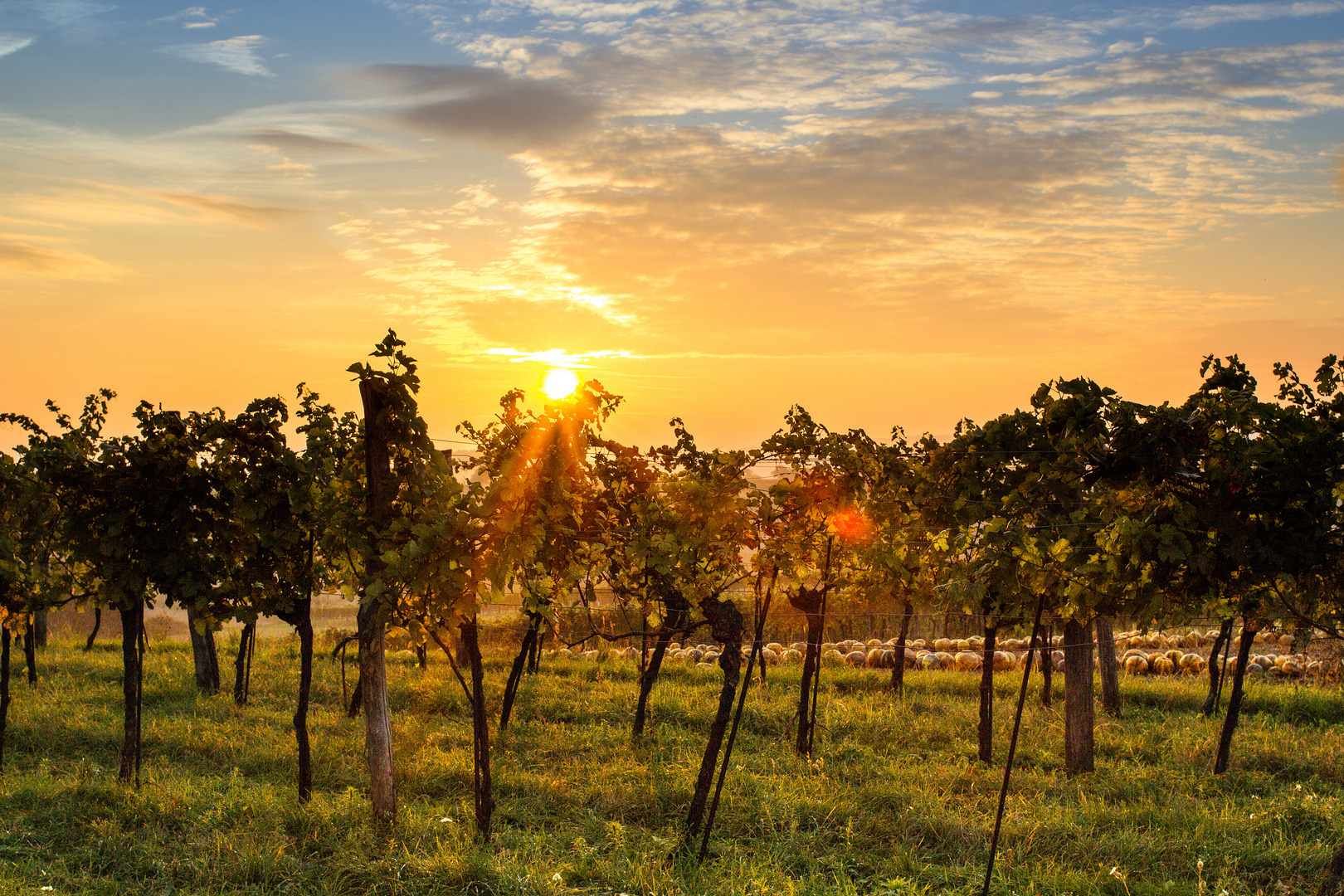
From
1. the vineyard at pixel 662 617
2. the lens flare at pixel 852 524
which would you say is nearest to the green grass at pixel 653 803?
the vineyard at pixel 662 617

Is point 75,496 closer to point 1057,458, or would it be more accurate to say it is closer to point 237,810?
point 237,810

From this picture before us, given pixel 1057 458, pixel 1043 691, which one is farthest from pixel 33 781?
pixel 1043 691

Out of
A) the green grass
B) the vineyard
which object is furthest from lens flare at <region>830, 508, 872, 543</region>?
the green grass

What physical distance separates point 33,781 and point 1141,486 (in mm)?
12024

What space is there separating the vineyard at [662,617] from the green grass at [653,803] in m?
0.05

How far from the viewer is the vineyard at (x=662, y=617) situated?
24.7 feet

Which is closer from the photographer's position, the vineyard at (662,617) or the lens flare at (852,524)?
the vineyard at (662,617)

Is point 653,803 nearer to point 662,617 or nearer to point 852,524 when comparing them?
point 662,617

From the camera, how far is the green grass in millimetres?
7242

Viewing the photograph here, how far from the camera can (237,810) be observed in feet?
28.0

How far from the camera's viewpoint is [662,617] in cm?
950

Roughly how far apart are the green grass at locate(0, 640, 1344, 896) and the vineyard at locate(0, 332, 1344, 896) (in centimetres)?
5

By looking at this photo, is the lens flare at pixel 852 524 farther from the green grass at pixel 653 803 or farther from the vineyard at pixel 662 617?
the green grass at pixel 653 803

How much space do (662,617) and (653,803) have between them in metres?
1.92
